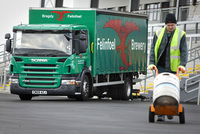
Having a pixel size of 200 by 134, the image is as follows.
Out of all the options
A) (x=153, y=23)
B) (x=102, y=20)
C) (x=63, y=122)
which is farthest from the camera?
(x=153, y=23)

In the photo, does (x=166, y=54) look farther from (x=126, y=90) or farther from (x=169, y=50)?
(x=126, y=90)

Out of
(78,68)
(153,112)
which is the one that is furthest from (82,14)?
(153,112)

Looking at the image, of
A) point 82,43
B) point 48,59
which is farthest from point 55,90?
point 82,43

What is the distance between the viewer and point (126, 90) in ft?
80.6

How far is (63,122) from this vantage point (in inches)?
438

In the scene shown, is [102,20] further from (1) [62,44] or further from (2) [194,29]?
(2) [194,29]

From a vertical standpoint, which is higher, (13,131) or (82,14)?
(82,14)

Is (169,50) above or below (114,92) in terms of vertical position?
above

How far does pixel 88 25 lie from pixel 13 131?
12.3 meters

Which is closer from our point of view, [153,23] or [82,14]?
[82,14]

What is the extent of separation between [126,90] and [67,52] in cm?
528

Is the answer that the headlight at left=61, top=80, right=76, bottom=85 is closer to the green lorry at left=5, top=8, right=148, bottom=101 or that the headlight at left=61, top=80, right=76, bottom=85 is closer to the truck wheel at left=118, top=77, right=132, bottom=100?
the green lorry at left=5, top=8, right=148, bottom=101

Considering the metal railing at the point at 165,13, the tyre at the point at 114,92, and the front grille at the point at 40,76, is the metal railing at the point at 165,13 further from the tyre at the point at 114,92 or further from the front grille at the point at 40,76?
the front grille at the point at 40,76

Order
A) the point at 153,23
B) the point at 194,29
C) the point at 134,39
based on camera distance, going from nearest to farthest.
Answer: the point at 134,39, the point at 194,29, the point at 153,23
